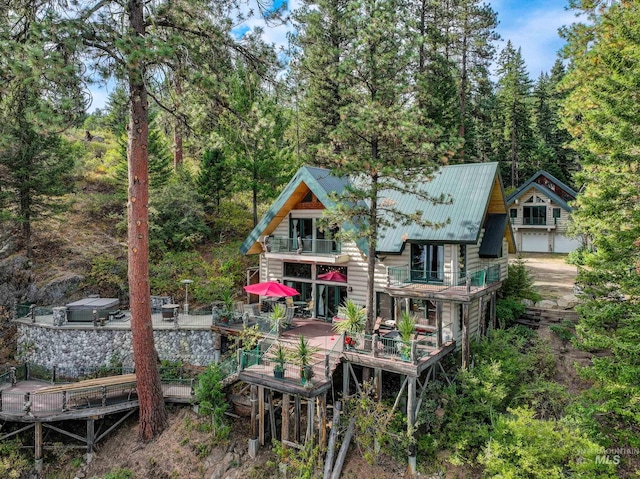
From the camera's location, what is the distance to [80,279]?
19.5m

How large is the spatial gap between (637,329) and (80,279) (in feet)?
72.6

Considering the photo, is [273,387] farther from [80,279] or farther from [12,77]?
[80,279]

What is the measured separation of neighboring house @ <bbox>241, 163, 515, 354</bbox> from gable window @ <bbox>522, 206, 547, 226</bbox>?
16642 millimetres

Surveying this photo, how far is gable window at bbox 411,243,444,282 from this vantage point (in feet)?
51.0

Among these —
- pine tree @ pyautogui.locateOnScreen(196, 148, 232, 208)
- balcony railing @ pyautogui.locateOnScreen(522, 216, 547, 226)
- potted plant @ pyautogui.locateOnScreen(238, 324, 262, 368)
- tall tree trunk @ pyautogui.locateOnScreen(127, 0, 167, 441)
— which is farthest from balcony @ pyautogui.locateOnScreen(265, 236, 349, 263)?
balcony railing @ pyautogui.locateOnScreen(522, 216, 547, 226)

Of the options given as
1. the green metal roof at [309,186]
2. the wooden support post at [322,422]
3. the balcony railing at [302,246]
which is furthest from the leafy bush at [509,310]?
the wooden support post at [322,422]

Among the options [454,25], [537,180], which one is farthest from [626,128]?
[537,180]

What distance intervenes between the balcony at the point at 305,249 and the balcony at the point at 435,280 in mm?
2412

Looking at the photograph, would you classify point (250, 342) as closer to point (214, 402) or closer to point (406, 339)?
point (214, 402)

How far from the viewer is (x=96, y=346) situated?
16.5m

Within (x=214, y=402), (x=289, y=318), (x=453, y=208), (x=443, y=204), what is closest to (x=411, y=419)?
(x=214, y=402)

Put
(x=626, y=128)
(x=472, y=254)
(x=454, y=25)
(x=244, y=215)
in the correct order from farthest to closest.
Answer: (x=454, y=25)
(x=244, y=215)
(x=472, y=254)
(x=626, y=128)

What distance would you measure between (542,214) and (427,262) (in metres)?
22.8

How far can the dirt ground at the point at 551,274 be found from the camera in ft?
70.2
